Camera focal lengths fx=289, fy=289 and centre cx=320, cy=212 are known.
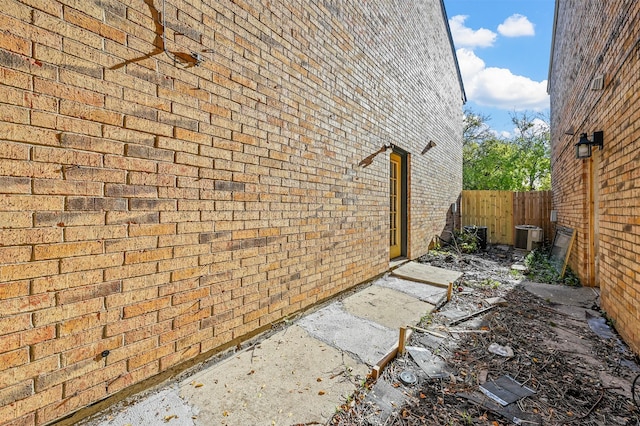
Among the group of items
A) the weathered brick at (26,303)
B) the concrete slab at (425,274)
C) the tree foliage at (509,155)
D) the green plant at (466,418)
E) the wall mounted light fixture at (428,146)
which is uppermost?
the tree foliage at (509,155)

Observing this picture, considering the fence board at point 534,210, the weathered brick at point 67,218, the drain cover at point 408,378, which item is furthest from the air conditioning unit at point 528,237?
the weathered brick at point 67,218

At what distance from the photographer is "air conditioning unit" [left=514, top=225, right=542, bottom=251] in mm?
8422

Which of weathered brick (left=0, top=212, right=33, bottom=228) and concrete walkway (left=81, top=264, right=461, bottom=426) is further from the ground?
weathered brick (left=0, top=212, right=33, bottom=228)

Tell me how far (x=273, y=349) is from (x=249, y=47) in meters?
2.71

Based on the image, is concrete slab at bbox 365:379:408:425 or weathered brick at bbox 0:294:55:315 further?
concrete slab at bbox 365:379:408:425

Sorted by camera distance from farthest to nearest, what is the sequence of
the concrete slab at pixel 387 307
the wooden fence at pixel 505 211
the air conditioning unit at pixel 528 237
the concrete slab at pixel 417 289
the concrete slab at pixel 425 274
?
the wooden fence at pixel 505 211
the air conditioning unit at pixel 528 237
the concrete slab at pixel 425 274
the concrete slab at pixel 417 289
the concrete slab at pixel 387 307

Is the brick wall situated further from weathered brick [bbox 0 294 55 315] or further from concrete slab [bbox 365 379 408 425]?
concrete slab [bbox 365 379 408 425]

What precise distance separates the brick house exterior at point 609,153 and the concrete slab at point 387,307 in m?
1.99

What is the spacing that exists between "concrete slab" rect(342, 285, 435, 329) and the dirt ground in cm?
17

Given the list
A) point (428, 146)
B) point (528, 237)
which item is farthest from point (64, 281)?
point (528, 237)

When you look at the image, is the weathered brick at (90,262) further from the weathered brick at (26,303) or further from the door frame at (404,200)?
the door frame at (404,200)

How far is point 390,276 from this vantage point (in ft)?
16.8

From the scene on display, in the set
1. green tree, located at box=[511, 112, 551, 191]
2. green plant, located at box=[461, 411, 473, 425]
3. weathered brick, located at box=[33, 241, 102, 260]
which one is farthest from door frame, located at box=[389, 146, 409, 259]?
green tree, located at box=[511, 112, 551, 191]

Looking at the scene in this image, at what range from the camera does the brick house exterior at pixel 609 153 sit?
9.07 feet
